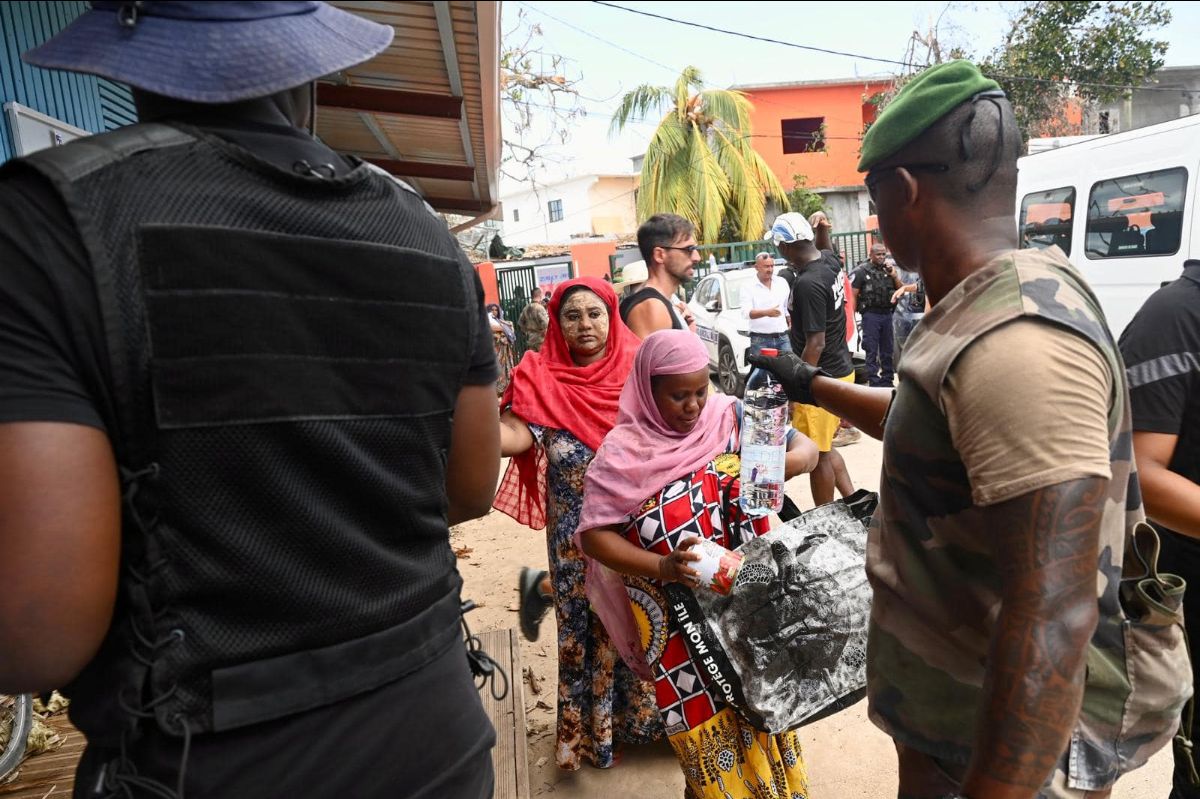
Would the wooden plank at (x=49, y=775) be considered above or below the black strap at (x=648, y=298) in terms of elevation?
below

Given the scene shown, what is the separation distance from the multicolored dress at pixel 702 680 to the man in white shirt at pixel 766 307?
4.66 meters

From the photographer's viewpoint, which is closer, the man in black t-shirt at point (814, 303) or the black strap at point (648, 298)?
the black strap at point (648, 298)

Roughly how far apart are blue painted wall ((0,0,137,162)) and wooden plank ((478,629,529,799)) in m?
2.69

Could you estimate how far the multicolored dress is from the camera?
2.37 m

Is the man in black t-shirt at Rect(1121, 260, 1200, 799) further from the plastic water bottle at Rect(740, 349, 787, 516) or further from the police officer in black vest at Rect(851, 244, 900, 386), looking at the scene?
the police officer in black vest at Rect(851, 244, 900, 386)

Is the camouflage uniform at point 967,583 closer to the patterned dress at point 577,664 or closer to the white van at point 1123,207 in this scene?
the patterned dress at point 577,664

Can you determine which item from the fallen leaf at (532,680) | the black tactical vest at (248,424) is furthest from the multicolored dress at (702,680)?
the fallen leaf at (532,680)

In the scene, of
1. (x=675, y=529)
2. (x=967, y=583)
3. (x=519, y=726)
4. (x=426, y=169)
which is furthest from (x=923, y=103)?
(x=426, y=169)

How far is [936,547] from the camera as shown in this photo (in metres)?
1.39

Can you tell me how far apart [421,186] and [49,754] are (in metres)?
4.58

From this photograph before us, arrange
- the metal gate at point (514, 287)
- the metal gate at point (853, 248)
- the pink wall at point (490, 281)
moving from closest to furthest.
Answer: the metal gate at point (514, 287), the metal gate at point (853, 248), the pink wall at point (490, 281)

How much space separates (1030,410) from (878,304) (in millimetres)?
9029

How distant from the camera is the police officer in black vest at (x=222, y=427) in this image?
92 cm

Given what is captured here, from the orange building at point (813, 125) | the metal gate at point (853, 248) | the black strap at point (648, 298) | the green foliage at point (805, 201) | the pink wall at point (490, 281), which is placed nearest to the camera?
the black strap at point (648, 298)
